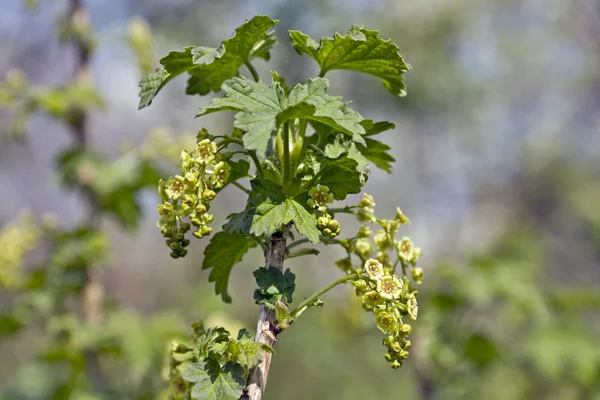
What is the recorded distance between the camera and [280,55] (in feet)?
25.3

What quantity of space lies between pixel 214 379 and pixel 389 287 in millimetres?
337

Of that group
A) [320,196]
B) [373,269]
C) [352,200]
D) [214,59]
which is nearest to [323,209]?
[320,196]

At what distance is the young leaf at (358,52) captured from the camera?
1.23m

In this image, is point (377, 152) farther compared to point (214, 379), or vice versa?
point (377, 152)

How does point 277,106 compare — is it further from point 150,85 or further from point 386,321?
point 386,321

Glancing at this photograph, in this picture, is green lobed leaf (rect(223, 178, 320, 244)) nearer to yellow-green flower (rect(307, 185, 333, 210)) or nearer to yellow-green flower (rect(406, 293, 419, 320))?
yellow-green flower (rect(307, 185, 333, 210))

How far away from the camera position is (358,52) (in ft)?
4.14

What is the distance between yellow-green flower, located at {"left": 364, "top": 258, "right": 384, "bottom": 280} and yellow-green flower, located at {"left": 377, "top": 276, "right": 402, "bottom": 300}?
0.01 meters

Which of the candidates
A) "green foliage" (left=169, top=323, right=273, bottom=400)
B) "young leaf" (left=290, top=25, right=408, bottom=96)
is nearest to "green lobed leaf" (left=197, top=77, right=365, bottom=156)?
"young leaf" (left=290, top=25, right=408, bottom=96)

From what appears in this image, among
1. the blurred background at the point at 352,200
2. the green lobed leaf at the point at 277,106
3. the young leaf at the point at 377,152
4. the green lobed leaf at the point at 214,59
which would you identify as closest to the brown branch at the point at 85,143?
the blurred background at the point at 352,200

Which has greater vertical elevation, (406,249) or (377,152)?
(377,152)

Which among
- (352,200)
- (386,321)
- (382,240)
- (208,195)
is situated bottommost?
(386,321)

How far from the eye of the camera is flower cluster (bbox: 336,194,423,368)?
45.4 inches

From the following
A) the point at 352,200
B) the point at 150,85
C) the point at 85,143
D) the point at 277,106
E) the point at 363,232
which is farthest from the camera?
the point at 352,200
